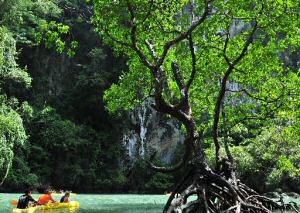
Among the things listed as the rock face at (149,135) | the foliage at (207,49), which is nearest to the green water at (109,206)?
the foliage at (207,49)

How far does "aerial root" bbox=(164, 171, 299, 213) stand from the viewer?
7824 mm

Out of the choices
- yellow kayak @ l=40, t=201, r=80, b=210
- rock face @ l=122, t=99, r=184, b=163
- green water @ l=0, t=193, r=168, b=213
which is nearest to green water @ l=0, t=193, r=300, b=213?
green water @ l=0, t=193, r=168, b=213

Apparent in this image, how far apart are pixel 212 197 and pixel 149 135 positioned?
3160 cm

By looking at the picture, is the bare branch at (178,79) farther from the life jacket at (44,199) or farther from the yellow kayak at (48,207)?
the life jacket at (44,199)

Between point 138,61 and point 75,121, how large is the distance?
89.9 feet

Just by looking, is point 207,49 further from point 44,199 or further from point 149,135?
point 149,135

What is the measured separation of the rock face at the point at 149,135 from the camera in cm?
3878

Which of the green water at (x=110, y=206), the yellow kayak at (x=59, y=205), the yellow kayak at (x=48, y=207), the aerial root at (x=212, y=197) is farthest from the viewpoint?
the yellow kayak at (x=59, y=205)

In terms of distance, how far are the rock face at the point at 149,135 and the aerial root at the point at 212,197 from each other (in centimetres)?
2968

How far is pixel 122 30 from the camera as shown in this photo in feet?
30.3

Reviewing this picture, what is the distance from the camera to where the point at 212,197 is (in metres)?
8.41

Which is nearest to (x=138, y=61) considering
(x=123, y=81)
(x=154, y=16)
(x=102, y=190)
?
(x=123, y=81)

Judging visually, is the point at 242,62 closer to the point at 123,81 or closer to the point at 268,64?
the point at 268,64

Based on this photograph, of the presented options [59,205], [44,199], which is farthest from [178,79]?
[59,205]
